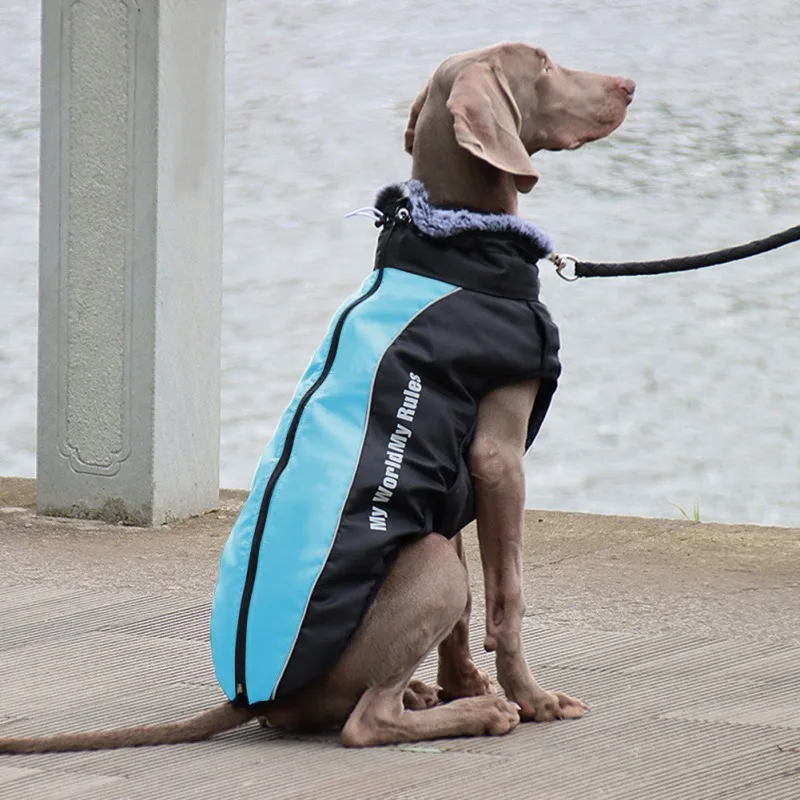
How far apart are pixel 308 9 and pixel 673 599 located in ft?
46.4

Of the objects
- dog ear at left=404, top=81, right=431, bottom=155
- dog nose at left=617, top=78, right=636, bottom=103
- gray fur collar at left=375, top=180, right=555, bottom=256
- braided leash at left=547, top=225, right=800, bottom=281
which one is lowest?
braided leash at left=547, top=225, right=800, bottom=281

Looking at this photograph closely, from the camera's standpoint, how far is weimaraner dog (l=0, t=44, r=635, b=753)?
9.73 feet

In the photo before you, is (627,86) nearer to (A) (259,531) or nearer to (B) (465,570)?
(B) (465,570)

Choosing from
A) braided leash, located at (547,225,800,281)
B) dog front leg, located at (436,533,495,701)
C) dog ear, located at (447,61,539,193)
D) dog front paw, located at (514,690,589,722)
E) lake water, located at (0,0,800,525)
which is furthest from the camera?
lake water, located at (0,0,800,525)

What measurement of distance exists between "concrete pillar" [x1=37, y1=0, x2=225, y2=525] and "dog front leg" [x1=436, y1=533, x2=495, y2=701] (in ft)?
8.35

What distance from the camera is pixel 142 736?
117 inches

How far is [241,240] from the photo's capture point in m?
14.2

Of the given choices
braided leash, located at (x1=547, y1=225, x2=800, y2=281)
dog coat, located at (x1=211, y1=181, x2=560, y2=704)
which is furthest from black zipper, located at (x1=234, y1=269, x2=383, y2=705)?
braided leash, located at (x1=547, y1=225, x2=800, y2=281)

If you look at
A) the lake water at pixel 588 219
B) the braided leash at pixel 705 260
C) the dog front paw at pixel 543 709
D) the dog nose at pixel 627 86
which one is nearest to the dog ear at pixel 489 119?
the dog nose at pixel 627 86

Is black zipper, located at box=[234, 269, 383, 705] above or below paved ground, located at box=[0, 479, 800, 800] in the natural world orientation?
above

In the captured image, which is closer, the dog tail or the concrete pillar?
the dog tail

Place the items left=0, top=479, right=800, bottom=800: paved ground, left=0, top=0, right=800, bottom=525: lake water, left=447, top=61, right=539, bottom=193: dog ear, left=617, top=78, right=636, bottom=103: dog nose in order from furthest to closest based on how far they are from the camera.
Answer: left=0, top=0, right=800, bottom=525: lake water → left=617, top=78, right=636, bottom=103: dog nose → left=447, top=61, right=539, bottom=193: dog ear → left=0, top=479, right=800, bottom=800: paved ground

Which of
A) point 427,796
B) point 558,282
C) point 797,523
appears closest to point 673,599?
point 427,796

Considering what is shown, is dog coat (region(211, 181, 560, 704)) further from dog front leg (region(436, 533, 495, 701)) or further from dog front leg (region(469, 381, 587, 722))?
dog front leg (region(436, 533, 495, 701))
